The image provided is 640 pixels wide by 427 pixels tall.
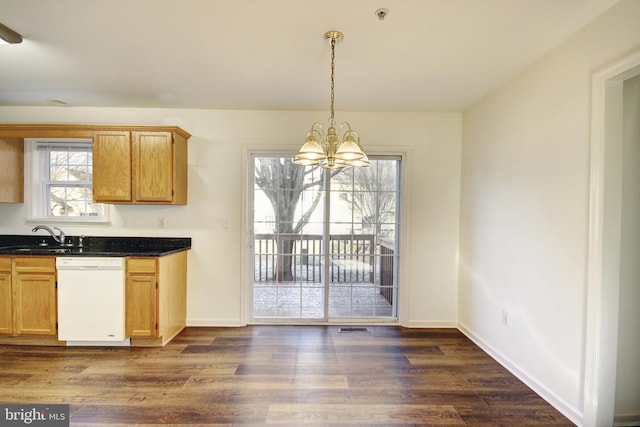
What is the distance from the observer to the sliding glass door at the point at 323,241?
347 cm

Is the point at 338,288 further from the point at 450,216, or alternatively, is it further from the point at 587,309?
the point at 587,309

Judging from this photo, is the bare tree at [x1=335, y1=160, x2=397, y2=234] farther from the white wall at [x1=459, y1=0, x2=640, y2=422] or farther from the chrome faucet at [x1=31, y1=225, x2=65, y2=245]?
the chrome faucet at [x1=31, y1=225, x2=65, y2=245]

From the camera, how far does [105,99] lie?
3.07m

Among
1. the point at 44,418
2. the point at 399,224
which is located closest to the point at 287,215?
the point at 399,224

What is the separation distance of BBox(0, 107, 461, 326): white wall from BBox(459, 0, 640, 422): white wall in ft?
1.33

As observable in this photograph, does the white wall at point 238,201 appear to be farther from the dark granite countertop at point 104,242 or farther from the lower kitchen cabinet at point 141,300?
the lower kitchen cabinet at point 141,300

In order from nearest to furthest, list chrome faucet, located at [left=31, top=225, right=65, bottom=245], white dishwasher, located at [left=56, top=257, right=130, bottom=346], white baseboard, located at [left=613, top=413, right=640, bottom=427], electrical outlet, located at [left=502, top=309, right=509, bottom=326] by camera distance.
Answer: white baseboard, located at [left=613, top=413, right=640, bottom=427] → electrical outlet, located at [left=502, top=309, right=509, bottom=326] → white dishwasher, located at [left=56, top=257, right=130, bottom=346] → chrome faucet, located at [left=31, top=225, right=65, bottom=245]

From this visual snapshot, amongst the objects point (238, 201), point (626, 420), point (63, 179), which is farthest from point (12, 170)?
point (626, 420)

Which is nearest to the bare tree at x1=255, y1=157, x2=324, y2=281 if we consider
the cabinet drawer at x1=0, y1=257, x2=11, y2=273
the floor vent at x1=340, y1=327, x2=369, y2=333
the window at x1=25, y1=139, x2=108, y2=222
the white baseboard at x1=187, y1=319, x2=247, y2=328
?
the white baseboard at x1=187, y1=319, x2=247, y2=328

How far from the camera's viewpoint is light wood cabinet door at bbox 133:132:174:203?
302 cm

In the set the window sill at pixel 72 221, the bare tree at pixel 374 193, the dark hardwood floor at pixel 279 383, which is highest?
the bare tree at pixel 374 193

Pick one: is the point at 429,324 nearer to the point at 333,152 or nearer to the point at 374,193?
the point at 374,193

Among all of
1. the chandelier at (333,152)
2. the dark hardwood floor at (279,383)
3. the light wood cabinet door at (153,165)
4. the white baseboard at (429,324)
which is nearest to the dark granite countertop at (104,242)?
the light wood cabinet door at (153,165)

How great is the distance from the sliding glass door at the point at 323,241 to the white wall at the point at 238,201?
22cm
